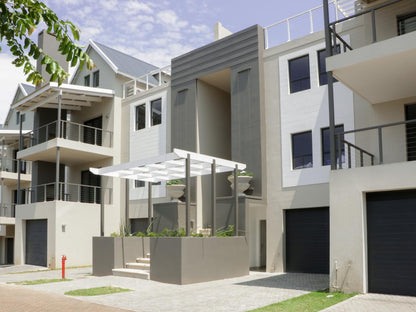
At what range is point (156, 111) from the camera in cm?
2400

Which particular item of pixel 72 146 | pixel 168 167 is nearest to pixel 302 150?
pixel 168 167

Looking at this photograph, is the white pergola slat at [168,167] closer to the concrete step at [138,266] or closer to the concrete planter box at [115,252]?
the concrete planter box at [115,252]

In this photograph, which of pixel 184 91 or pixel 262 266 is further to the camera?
pixel 184 91

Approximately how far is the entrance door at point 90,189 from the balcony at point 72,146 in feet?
3.10

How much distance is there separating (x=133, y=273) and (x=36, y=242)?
10.5m

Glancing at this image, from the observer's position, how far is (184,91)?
72.5 feet

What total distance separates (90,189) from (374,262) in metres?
18.5

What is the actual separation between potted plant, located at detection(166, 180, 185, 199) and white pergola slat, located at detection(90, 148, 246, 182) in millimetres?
936

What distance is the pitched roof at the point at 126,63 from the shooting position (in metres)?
27.7

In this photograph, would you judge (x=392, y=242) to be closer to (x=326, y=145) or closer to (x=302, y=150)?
(x=326, y=145)

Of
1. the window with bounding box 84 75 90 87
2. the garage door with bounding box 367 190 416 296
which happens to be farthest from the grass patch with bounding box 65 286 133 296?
the window with bounding box 84 75 90 87

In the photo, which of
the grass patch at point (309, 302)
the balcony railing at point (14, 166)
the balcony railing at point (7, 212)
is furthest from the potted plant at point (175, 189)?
the balcony railing at point (14, 166)

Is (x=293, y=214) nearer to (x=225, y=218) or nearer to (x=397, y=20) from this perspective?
(x=225, y=218)

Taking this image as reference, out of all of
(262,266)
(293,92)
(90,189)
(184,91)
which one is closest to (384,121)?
(293,92)
